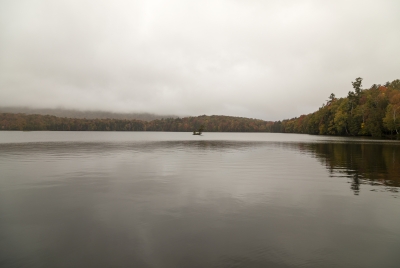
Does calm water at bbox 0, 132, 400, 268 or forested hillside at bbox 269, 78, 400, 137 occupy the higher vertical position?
forested hillside at bbox 269, 78, 400, 137

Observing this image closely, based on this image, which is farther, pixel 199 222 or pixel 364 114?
pixel 364 114

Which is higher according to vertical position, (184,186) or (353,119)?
(353,119)

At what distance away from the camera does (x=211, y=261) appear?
805cm

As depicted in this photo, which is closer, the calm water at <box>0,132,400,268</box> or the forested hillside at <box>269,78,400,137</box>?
the calm water at <box>0,132,400,268</box>

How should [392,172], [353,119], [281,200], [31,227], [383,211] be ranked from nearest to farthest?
[31,227], [383,211], [281,200], [392,172], [353,119]

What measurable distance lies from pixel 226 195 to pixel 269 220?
172 inches

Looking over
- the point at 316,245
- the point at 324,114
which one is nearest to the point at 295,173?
the point at 316,245

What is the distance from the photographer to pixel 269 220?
11469 millimetres

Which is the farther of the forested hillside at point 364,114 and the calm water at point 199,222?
the forested hillside at point 364,114

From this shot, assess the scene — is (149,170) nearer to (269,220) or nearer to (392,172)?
(269,220)

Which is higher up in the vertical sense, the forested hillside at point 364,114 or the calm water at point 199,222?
the forested hillside at point 364,114

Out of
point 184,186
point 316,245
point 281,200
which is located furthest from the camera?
point 184,186

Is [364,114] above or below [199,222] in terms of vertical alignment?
above

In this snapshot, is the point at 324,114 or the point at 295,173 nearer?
the point at 295,173
